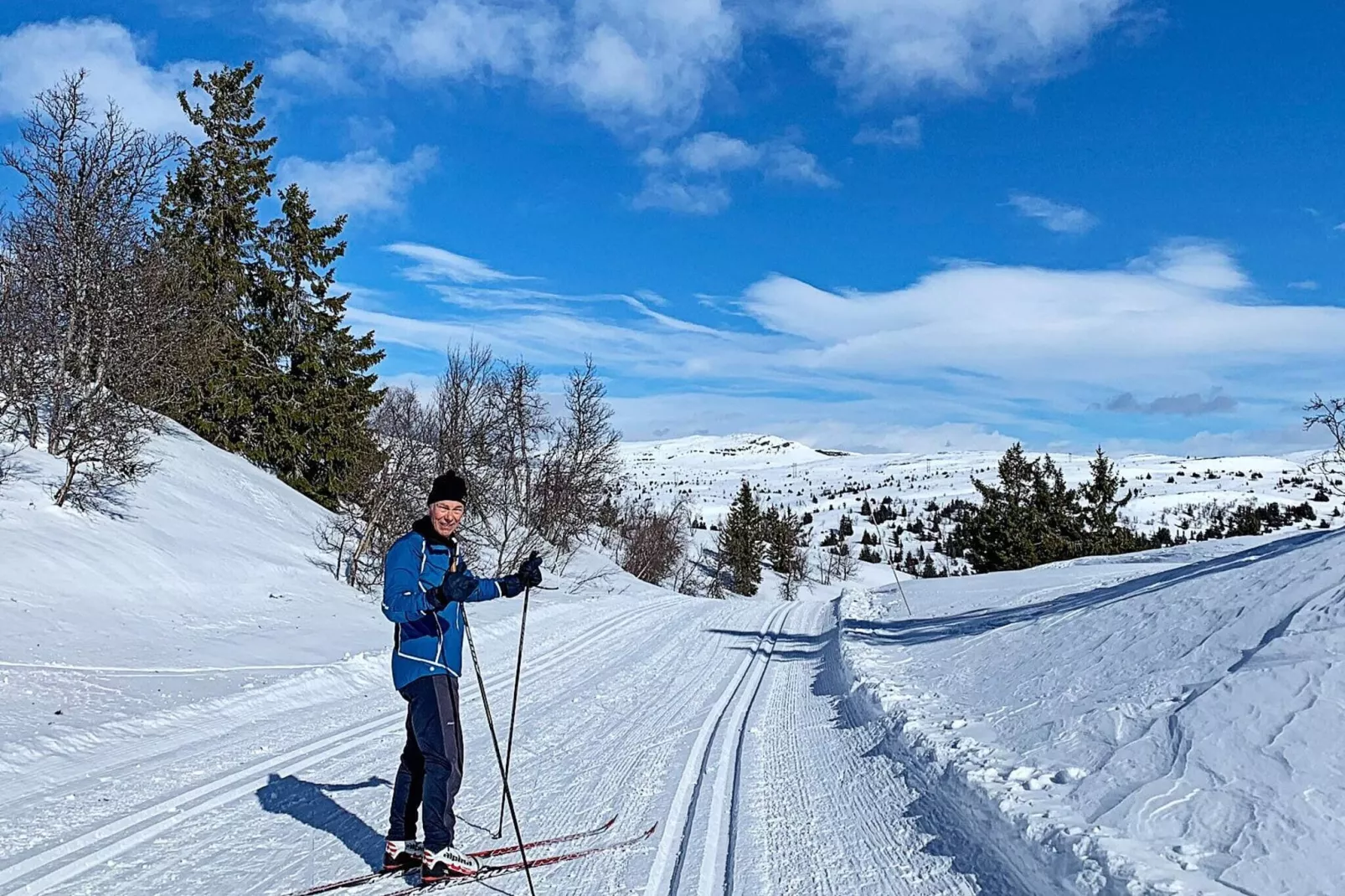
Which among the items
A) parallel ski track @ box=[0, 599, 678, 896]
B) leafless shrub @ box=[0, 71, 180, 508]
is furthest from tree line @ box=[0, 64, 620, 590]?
parallel ski track @ box=[0, 599, 678, 896]

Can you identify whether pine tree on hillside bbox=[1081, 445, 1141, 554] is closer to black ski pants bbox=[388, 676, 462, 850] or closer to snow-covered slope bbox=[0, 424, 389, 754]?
snow-covered slope bbox=[0, 424, 389, 754]

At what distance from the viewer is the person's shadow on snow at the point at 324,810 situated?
16.9ft

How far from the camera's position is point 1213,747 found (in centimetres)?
496

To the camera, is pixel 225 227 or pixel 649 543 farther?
pixel 649 543

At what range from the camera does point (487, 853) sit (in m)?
5.05

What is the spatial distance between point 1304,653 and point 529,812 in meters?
5.29

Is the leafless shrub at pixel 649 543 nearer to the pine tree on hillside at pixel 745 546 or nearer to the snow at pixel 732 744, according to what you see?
the pine tree on hillside at pixel 745 546

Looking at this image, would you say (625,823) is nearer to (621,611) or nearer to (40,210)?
(621,611)

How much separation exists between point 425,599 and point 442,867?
146 centimetres

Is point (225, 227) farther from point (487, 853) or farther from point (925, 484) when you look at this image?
point (925, 484)

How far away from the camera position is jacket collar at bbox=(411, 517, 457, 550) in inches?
188

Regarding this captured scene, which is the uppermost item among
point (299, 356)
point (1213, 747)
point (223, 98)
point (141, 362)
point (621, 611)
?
point (223, 98)

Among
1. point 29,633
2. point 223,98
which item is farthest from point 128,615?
point 223,98

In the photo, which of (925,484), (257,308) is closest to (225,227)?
(257,308)
